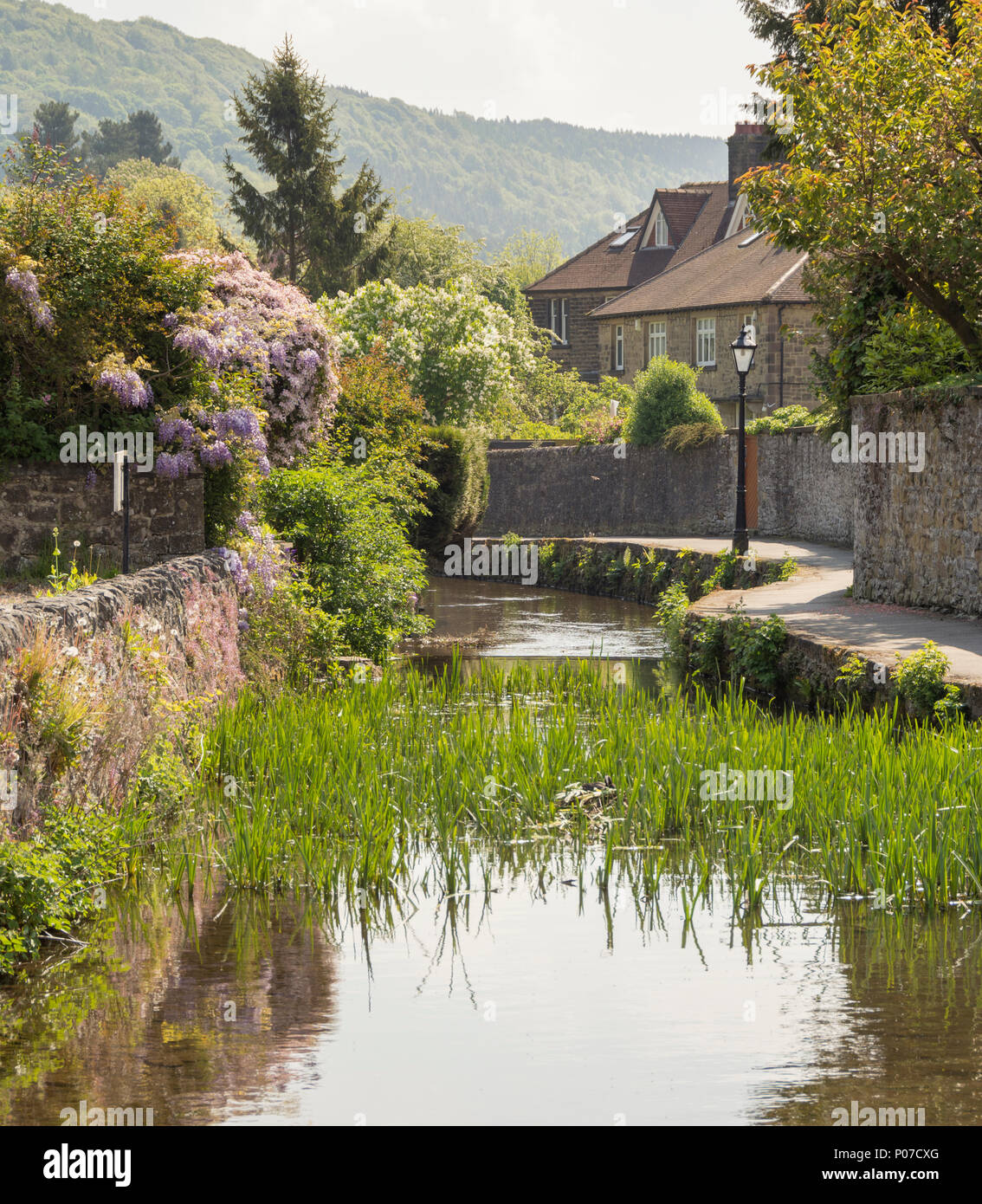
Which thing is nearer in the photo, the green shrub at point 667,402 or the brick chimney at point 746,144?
the green shrub at point 667,402

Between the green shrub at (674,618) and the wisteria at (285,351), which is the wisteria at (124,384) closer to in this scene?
the wisteria at (285,351)

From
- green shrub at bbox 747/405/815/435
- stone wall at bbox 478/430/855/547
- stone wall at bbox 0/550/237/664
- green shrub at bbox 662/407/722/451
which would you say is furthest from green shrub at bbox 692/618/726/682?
green shrub at bbox 662/407/722/451

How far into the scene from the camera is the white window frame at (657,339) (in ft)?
175

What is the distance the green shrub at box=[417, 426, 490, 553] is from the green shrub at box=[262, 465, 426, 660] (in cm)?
1540

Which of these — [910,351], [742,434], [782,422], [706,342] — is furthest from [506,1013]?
[706,342]

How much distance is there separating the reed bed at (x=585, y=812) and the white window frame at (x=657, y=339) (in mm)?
42340

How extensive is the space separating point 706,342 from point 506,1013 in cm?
4581

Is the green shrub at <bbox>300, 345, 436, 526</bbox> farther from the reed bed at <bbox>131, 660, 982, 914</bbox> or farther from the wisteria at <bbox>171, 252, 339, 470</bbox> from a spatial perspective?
the reed bed at <bbox>131, 660, 982, 914</bbox>

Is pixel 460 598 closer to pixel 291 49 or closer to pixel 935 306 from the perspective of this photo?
pixel 935 306

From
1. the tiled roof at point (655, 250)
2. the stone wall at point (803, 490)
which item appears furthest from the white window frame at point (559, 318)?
the stone wall at point (803, 490)

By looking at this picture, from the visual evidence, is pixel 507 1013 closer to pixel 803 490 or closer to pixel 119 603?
pixel 119 603

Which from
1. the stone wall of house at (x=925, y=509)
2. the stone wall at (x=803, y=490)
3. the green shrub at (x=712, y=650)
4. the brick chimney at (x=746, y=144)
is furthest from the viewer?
the brick chimney at (x=746, y=144)

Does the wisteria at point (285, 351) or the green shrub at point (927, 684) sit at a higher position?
the wisteria at point (285, 351)
